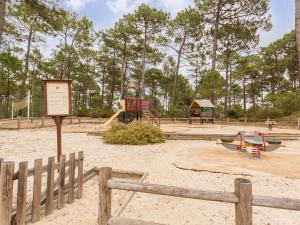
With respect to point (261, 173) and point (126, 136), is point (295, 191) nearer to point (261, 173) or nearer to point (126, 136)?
point (261, 173)

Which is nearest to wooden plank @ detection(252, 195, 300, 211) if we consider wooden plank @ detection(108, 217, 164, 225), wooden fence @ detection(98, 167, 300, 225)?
wooden fence @ detection(98, 167, 300, 225)

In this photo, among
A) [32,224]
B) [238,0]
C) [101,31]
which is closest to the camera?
[32,224]

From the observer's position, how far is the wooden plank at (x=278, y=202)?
240 centimetres

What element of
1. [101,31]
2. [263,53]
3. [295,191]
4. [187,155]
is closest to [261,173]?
[295,191]

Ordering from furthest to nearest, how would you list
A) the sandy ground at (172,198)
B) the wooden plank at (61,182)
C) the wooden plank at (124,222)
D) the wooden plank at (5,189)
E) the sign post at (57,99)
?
the sign post at (57,99) < the wooden plank at (61,182) < the sandy ground at (172,198) < the wooden plank at (5,189) < the wooden plank at (124,222)

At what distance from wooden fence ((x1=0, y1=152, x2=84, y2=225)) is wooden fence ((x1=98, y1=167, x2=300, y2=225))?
1.23 m

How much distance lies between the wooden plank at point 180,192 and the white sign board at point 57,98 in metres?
3.73

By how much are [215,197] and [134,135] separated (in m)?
8.38

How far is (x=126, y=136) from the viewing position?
35.5 feet

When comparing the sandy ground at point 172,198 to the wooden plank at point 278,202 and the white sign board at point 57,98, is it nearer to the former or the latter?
the wooden plank at point 278,202

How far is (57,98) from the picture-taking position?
20.1 ft

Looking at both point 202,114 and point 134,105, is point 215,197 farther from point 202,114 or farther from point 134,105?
point 202,114

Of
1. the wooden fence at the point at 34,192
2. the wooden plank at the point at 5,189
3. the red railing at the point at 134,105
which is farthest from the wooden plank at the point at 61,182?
the red railing at the point at 134,105

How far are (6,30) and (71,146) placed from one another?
1822 centimetres
